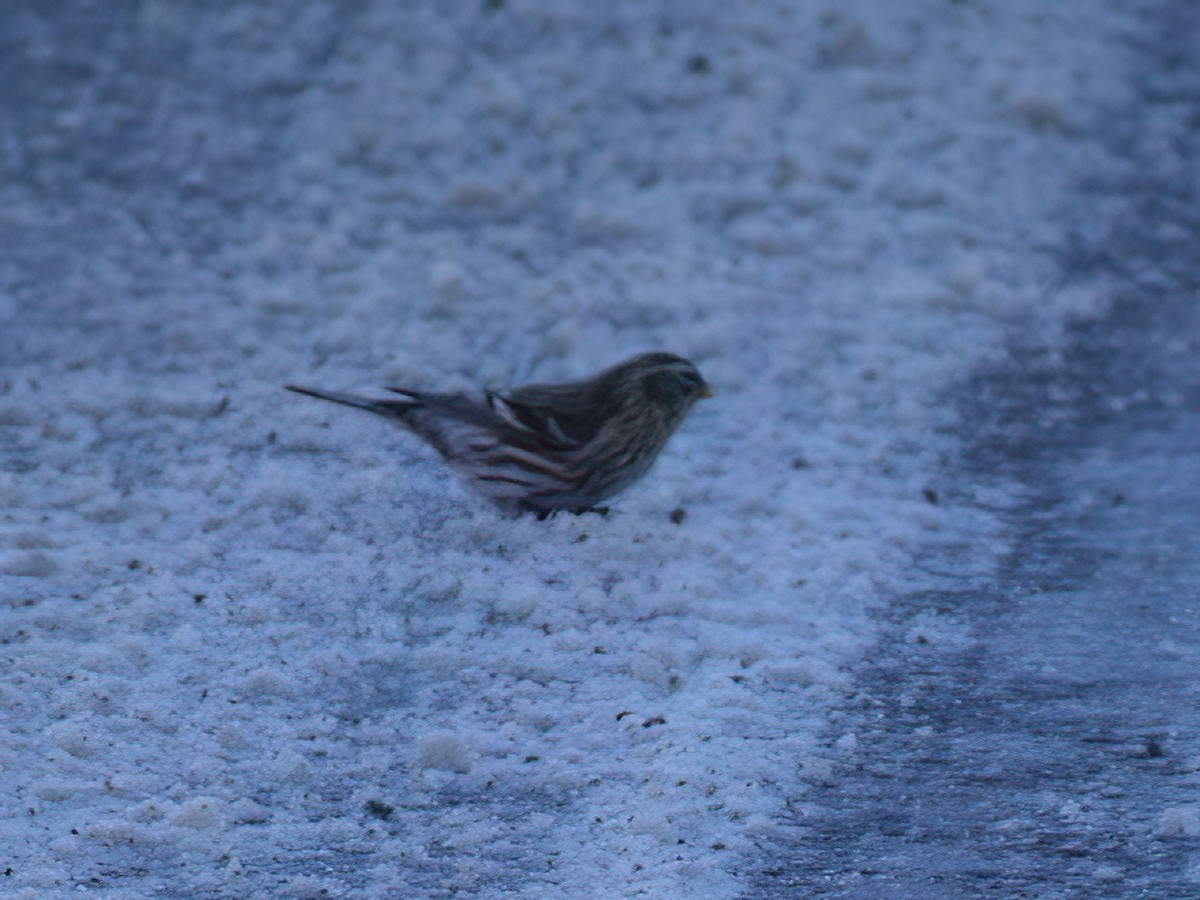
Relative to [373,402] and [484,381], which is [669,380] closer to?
[484,381]

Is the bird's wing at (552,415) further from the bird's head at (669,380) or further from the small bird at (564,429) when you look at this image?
the bird's head at (669,380)

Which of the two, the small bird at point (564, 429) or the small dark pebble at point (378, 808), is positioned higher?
the small bird at point (564, 429)

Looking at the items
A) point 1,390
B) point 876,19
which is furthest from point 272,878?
point 876,19

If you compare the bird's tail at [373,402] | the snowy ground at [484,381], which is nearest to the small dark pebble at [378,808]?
the snowy ground at [484,381]

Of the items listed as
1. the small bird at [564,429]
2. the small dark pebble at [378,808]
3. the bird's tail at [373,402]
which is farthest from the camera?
the bird's tail at [373,402]

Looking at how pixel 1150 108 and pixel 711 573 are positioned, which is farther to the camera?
pixel 1150 108

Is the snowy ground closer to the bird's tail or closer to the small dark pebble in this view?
the small dark pebble

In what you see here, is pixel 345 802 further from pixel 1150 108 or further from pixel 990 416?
pixel 1150 108

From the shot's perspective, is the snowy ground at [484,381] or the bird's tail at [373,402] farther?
the bird's tail at [373,402]
